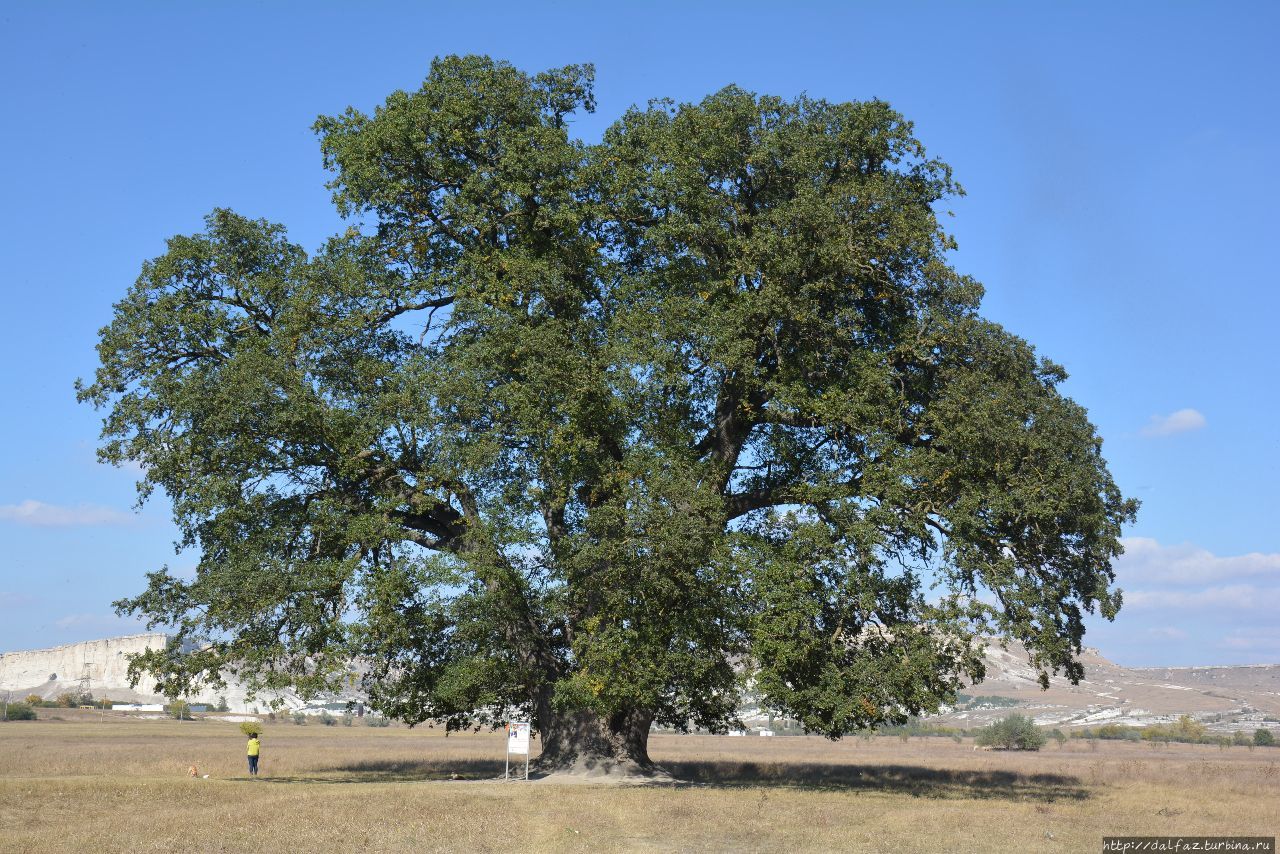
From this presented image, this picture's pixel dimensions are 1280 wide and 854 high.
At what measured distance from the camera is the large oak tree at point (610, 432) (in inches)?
1033

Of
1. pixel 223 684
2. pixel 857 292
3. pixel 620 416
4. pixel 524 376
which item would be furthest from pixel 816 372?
pixel 223 684

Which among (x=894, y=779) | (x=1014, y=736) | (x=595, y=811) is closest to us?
(x=595, y=811)

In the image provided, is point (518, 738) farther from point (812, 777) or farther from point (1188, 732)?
point (1188, 732)

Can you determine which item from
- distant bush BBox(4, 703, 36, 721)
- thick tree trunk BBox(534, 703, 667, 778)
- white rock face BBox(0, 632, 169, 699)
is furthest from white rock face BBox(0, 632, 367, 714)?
thick tree trunk BBox(534, 703, 667, 778)

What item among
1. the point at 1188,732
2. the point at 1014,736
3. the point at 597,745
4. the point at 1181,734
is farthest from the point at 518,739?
the point at 1188,732

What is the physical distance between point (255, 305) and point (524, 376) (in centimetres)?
843

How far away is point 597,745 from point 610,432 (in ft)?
28.3

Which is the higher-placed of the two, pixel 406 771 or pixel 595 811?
pixel 595 811

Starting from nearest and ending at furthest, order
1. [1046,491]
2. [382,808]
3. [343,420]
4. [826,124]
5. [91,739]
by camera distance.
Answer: [382,808], [1046,491], [343,420], [826,124], [91,739]

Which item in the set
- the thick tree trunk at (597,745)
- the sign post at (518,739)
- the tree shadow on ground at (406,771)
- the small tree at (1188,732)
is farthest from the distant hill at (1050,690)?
the sign post at (518,739)

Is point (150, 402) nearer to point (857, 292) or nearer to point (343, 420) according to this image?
point (343, 420)

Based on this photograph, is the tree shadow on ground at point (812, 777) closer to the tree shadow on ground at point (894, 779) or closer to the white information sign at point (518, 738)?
the tree shadow on ground at point (894, 779)

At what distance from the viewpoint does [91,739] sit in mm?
56062

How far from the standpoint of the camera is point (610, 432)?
28.1 metres
